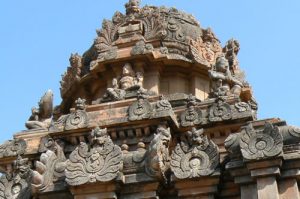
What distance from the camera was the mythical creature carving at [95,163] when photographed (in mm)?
11117

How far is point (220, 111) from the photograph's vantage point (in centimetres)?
1560

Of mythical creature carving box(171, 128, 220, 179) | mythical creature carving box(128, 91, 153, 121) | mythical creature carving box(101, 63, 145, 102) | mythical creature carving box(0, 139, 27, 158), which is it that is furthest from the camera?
mythical creature carving box(101, 63, 145, 102)

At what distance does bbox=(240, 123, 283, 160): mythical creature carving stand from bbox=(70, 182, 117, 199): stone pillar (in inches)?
110

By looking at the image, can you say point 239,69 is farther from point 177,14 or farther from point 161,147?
point 161,147

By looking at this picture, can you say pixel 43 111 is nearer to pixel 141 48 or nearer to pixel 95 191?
pixel 141 48

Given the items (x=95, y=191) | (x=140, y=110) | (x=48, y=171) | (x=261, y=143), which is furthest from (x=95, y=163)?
(x=140, y=110)

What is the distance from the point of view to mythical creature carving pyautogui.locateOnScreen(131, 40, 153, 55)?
65.0 ft

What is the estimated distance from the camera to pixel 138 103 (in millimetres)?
15117

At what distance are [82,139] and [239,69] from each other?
931cm

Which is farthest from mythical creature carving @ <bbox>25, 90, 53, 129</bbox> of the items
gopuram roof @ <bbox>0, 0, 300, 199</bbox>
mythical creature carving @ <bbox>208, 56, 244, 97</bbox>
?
mythical creature carving @ <bbox>208, 56, 244, 97</bbox>

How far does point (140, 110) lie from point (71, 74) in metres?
8.63

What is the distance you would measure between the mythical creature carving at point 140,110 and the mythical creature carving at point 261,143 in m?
4.60

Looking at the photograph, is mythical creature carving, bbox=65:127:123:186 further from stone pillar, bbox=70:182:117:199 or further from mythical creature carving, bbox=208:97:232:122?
mythical creature carving, bbox=208:97:232:122

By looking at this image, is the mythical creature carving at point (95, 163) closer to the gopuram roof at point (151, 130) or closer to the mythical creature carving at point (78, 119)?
the gopuram roof at point (151, 130)
